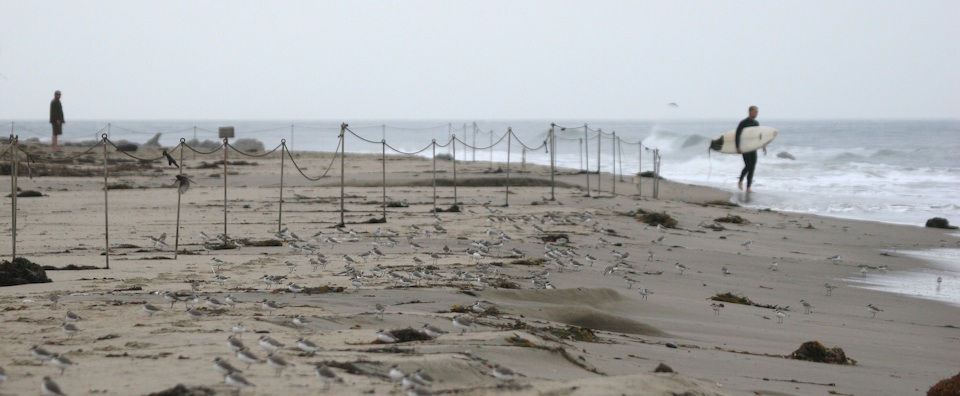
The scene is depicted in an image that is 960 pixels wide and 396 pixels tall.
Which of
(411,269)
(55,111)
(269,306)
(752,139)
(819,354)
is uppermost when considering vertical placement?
(55,111)

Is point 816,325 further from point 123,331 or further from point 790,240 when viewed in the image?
point 790,240

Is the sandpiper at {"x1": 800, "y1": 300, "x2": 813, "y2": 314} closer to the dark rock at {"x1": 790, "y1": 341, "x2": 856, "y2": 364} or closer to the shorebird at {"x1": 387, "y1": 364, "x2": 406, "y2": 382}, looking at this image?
the dark rock at {"x1": 790, "y1": 341, "x2": 856, "y2": 364}

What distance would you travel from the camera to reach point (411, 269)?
9.41 metres

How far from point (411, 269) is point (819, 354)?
13.4 feet

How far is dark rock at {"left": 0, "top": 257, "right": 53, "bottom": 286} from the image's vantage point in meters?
7.69

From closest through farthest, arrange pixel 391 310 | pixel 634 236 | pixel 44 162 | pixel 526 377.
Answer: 1. pixel 526 377
2. pixel 391 310
3. pixel 634 236
4. pixel 44 162

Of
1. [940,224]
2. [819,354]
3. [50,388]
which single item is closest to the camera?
[50,388]

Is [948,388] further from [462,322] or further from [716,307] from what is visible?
[716,307]

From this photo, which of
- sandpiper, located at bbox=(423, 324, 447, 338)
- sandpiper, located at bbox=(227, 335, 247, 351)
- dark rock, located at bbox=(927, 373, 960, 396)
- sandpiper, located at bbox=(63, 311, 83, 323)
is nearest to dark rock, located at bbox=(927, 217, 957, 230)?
dark rock, located at bbox=(927, 373, 960, 396)

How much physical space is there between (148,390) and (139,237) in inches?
323

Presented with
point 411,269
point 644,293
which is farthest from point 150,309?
point 644,293

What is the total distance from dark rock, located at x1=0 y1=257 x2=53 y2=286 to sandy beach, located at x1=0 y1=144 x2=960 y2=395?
0.48 ft

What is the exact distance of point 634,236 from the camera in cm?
1411

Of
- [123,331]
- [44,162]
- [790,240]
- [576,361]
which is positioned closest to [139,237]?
[123,331]
